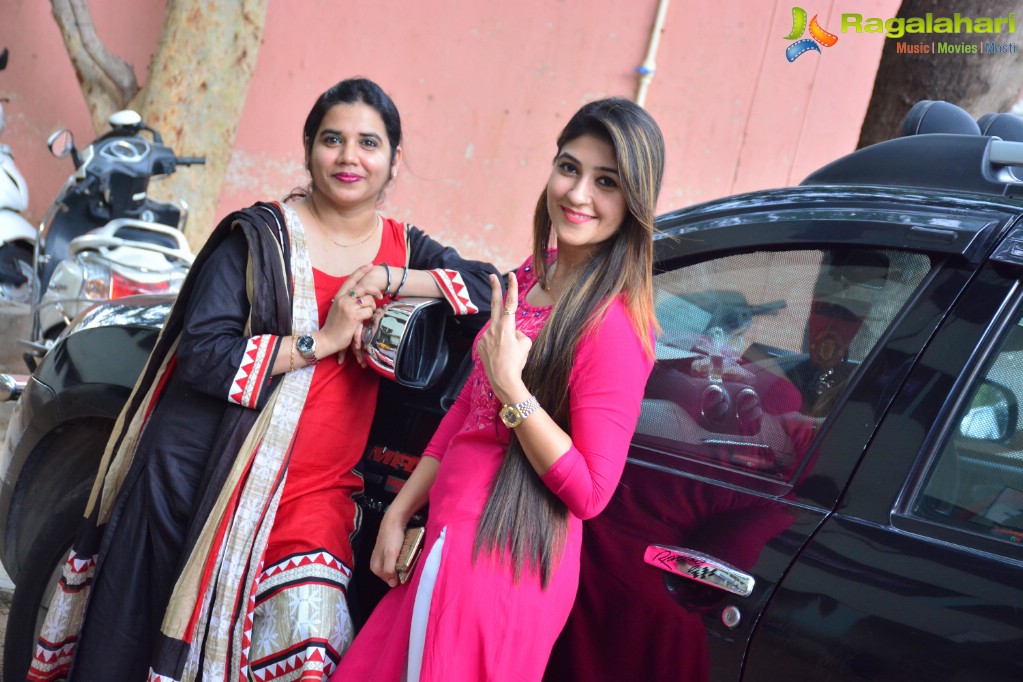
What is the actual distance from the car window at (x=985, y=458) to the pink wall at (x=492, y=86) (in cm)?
483

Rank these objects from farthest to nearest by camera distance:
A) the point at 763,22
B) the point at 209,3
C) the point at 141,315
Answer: the point at 763,22
the point at 209,3
the point at 141,315

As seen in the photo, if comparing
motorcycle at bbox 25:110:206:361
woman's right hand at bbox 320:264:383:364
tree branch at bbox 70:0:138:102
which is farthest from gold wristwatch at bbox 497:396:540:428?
tree branch at bbox 70:0:138:102

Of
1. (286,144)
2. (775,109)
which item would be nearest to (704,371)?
(286,144)

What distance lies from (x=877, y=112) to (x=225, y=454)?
3.27 meters

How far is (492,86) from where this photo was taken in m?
6.93

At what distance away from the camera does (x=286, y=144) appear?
660 centimetres

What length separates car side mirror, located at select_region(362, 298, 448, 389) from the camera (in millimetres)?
2129

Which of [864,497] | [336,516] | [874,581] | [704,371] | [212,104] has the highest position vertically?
[212,104]

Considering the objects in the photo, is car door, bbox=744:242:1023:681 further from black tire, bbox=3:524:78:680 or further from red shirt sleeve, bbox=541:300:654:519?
black tire, bbox=3:524:78:680

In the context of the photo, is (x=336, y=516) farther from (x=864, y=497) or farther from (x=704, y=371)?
(x=864, y=497)

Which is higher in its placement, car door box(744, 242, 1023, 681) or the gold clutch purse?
car door box(744, 242, 1023, 681)

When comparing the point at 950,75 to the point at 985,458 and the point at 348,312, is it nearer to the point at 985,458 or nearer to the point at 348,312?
the point at 985,458

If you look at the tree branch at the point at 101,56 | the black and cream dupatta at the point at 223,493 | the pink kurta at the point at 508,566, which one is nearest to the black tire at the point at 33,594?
the black and cream dupatta at the point at 223,493

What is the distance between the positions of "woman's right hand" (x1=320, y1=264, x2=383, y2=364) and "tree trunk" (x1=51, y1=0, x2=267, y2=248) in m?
3.63
